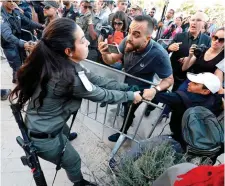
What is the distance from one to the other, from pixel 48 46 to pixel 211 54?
2026mm

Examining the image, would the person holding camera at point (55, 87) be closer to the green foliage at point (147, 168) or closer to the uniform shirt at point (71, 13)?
the green foliage at point (147, 168)

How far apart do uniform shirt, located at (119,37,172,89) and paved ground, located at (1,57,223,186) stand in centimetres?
106

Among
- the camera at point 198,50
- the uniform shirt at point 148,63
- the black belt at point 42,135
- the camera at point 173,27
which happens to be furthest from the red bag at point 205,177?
the camera at point 173,27

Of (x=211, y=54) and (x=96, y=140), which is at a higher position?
(x=211, y=54)

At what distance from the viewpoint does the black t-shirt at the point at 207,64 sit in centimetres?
246

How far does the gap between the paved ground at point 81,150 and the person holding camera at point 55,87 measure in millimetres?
631

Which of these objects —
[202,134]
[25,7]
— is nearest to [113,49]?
[202,134]

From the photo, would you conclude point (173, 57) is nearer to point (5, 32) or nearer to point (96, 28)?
point (96, 28)

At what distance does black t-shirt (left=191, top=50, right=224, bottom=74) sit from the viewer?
246cm

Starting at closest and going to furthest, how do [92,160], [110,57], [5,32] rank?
[110,57]
[92,160]
[5,32]

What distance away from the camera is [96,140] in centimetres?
298

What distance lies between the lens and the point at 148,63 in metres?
2.24

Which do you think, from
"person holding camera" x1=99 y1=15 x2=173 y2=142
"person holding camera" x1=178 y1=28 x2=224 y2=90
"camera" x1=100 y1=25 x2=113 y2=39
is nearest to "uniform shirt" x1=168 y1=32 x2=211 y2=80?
"person holding camera" x1=178 y1=28 x2=224 y2=90

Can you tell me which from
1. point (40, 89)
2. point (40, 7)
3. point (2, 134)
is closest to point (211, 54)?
point (40, 89)
